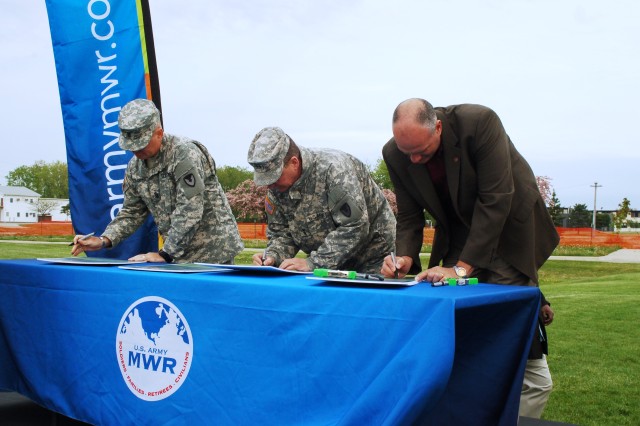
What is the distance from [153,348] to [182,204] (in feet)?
3.70

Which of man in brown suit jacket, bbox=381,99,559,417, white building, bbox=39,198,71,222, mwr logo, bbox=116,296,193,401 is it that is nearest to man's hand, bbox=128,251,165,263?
mwr logo, bbox=116,296,193,401

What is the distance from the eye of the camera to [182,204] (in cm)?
343

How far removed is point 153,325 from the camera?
2.44 metres

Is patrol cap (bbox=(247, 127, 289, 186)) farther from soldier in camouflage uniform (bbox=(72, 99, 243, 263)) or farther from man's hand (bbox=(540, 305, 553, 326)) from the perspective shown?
man's hand (bbox=(540, 305, 553, 326))

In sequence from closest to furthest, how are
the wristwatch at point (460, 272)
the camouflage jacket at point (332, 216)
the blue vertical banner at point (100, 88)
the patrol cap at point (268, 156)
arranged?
the wristwatch at point (460, 272), the patrol cap at point (268, 156), the camouflage jacket at point (332, 216), the blue vertical banner at point (100, 88)

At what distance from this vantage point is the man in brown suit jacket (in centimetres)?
247

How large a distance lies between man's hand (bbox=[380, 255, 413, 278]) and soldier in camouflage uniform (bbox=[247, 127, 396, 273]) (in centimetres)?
37

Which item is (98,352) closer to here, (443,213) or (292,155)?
(292,155)

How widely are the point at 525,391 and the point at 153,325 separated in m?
1.45

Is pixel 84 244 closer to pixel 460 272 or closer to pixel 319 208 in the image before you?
pixel 319 208

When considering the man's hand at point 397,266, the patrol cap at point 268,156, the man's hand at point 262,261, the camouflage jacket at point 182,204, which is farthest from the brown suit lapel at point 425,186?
the camouflage jacket at point 182,204

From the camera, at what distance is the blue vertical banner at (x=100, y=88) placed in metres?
4.91

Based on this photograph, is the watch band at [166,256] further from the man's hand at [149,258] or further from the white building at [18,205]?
the white building at [18,205]

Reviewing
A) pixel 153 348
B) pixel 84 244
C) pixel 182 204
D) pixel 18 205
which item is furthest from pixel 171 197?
pixel 18 205
